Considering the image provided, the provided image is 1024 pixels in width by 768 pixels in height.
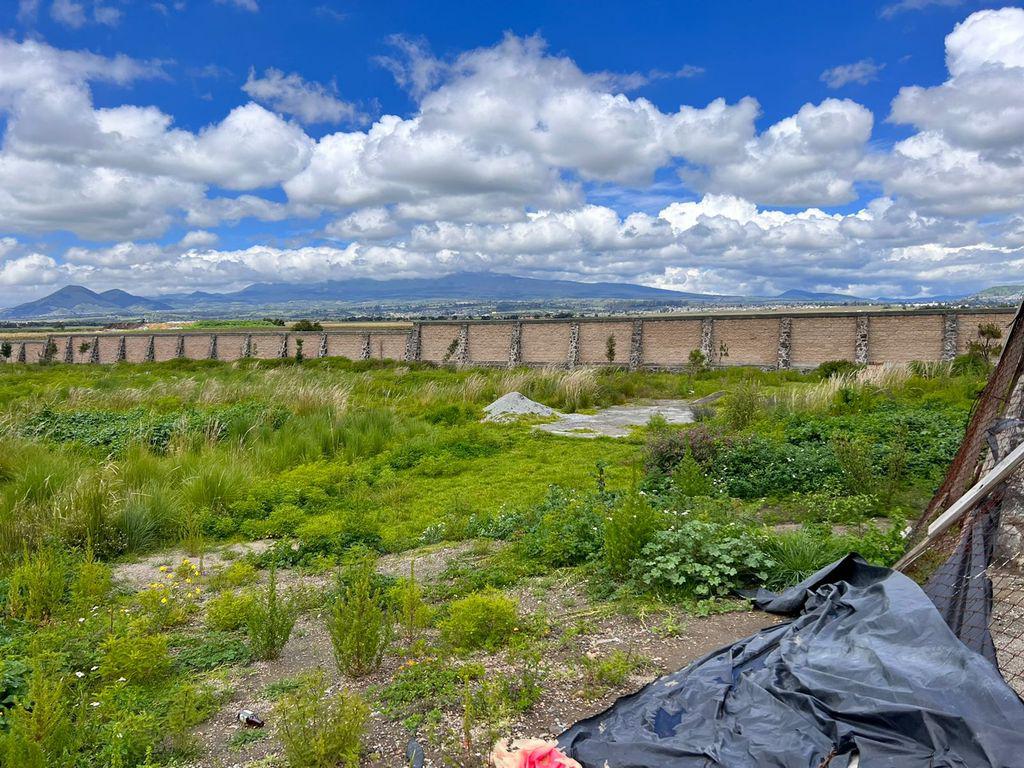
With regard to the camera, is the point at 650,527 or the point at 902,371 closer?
the point at 650,527

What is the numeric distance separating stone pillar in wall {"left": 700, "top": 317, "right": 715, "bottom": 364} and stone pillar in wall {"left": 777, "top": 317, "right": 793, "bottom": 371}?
3.26 meters

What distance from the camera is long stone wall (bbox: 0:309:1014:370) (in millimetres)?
31516

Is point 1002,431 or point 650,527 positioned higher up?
point 1002,431

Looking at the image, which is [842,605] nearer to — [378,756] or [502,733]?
[502,733]

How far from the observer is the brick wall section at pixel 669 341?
36.2 metres

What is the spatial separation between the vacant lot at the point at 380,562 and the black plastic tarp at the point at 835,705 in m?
0.35

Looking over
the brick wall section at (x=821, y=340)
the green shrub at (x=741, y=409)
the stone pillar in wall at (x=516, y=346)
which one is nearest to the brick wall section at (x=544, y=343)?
the stone pillar in wall at (x=516, y=346)

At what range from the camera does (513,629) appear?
4188mm

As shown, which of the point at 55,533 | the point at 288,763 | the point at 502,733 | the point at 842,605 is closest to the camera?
the point at 288,763

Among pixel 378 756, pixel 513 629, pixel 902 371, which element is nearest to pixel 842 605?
pixel 513 629

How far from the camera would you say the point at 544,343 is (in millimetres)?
40281

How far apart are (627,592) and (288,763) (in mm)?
2509

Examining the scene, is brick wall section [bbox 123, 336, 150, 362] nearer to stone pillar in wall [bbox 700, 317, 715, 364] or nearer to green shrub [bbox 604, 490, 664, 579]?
stone pillar in wall [bbox 700, 317, 715, 364]

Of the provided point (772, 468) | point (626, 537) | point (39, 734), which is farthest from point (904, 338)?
point (39, 734)
